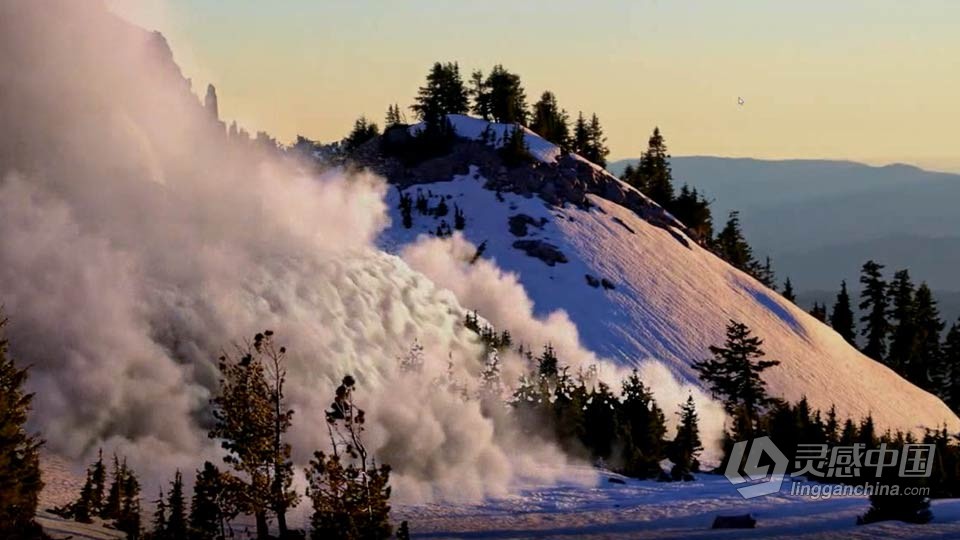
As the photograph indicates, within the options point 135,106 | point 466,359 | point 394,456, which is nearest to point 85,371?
point 394,456

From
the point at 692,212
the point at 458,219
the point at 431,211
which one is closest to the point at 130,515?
the point at 458,219

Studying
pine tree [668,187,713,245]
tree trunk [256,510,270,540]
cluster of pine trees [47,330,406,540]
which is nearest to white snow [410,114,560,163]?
pine tree [668,187,713,245]

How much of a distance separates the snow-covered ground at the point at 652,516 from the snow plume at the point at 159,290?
417cm

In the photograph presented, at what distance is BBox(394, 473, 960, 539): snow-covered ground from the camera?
A: 4178cm

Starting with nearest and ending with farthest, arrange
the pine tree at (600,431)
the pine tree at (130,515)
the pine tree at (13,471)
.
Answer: the pine tree at (13,471)
the pine tree at (130,515)
the pine tree at (600,431)

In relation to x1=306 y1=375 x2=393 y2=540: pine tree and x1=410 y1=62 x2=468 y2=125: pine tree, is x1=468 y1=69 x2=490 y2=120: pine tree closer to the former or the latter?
x1=410 y1=62 x2=468 y2=125: pine tree

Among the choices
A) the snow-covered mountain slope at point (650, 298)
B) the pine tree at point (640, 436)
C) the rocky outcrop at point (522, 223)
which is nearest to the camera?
the pine tree at point (640, 436)

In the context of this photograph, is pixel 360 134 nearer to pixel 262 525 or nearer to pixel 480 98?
pixel 480 98

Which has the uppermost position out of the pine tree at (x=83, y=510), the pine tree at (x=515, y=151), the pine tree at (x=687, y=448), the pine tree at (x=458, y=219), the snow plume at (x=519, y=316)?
the pine tree at (x=515, y=151)

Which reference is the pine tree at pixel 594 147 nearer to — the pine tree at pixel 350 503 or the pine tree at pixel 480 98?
the pine tree at pixel 480 98

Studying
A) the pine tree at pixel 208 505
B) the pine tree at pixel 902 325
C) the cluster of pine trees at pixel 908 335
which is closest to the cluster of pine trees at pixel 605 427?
the pine tree at pixel 208 505

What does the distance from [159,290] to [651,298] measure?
263 ft

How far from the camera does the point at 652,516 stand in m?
50.1

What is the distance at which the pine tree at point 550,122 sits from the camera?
176625mm
